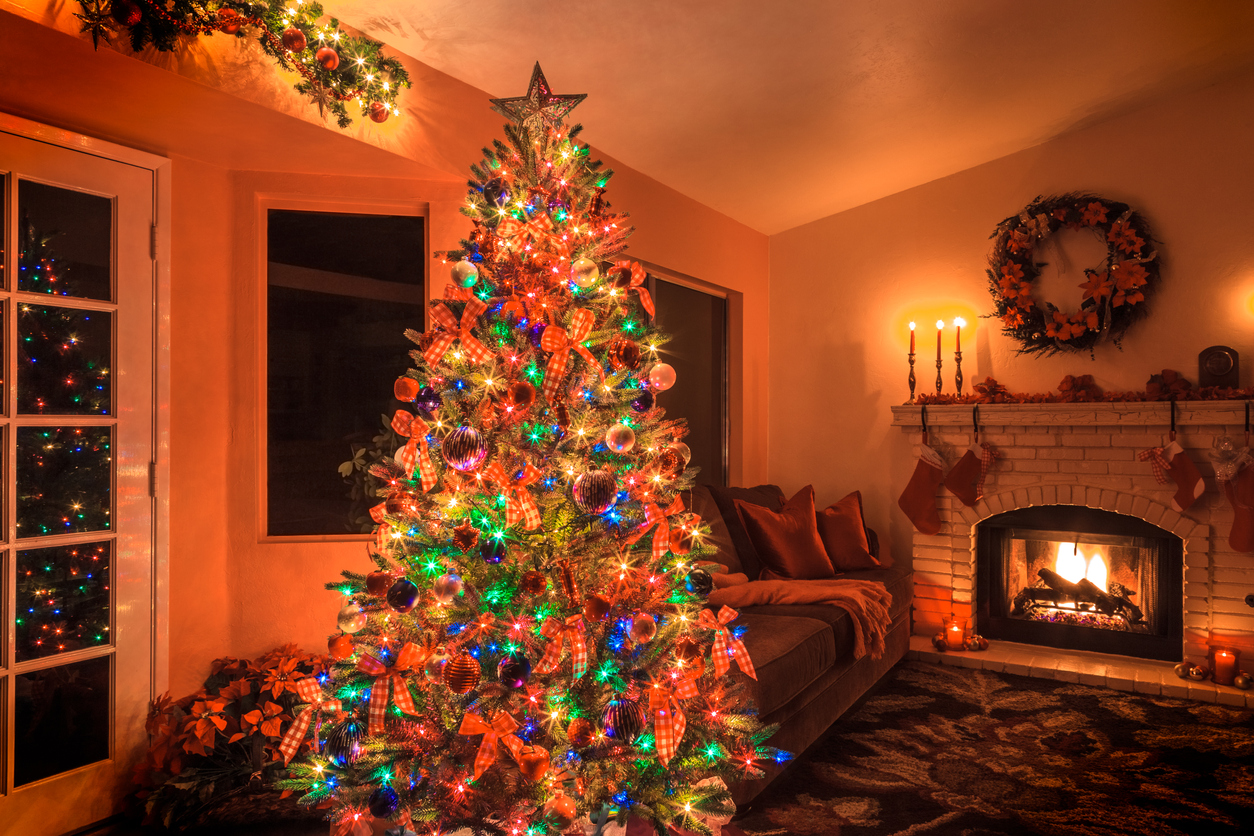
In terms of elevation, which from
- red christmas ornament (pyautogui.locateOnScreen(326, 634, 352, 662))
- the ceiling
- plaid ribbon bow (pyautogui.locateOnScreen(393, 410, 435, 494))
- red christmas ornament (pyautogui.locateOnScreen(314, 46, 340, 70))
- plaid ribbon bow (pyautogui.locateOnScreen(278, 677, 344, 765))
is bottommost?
plaid ribbon bow (pyautogui.locateOnScreen(278, 677, 344, 765))

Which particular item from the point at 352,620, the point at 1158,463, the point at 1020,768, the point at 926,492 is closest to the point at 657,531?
the point at 352,620

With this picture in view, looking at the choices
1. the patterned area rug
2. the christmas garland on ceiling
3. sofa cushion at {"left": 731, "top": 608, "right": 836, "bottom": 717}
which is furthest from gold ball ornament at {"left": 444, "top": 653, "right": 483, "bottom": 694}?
the christmas garland on ceiling

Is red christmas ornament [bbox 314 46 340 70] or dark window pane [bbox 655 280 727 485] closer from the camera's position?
red christmas ornament [bbox 314 46 340 70]

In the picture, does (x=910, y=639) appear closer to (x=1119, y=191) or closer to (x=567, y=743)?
(x=1119, y=191)

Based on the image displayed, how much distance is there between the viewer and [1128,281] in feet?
12.1

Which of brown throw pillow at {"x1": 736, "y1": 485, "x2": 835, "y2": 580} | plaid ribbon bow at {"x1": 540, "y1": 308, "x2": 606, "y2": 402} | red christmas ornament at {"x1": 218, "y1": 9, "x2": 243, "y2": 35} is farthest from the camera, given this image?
brown throw pillow at {"x1": 736, "y1": 485, "x2": 835, "y2": 580}

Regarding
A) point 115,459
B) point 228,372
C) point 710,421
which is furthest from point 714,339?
point 115,459

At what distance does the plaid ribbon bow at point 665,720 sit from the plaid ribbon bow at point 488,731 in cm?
28

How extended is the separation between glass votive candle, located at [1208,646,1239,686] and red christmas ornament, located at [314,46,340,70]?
4.23 metres

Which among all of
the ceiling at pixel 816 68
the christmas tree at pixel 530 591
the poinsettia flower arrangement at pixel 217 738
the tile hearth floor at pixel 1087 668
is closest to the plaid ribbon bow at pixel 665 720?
the christmas tree at pixel 530 591

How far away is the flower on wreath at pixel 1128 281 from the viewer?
144 inches

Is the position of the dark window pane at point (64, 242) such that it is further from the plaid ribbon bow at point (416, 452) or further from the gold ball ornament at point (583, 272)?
the gold ball ornament at point (583, 272)

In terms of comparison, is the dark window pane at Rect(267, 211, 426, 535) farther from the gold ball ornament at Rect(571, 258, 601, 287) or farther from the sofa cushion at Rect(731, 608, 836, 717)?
the sofa cushion at Rect(731, 608, 836, 717)

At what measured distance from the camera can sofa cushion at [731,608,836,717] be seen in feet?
7.59
